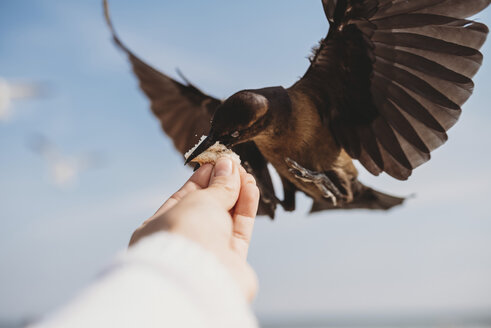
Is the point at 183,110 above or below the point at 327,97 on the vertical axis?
above

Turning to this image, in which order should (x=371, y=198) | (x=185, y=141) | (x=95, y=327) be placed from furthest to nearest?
(x=185, y=141) < (x=371, y=198) < (x=95, y=327)

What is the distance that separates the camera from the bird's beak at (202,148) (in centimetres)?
201

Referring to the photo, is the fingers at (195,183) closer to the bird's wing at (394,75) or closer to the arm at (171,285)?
the arm at (171,285)

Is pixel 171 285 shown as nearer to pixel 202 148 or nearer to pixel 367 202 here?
pixel 202 148

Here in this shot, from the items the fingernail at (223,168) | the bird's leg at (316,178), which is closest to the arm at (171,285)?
the fingernail at (223,168)

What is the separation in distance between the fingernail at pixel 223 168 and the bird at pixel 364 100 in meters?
0.50

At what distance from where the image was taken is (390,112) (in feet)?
7.94

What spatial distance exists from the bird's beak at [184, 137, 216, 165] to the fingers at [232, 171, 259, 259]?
523 mm

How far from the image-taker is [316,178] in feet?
8.34

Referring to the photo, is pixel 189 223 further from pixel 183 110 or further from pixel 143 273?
pixel 183 110

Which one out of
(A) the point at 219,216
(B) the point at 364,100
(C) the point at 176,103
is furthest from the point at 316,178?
(A) the point at 219,216

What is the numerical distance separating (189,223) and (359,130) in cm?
168

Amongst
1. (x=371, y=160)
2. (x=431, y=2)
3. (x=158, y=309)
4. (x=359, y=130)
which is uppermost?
(x=431, y=2)

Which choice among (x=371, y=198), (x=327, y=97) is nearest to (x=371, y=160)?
(x=327, y=97)
